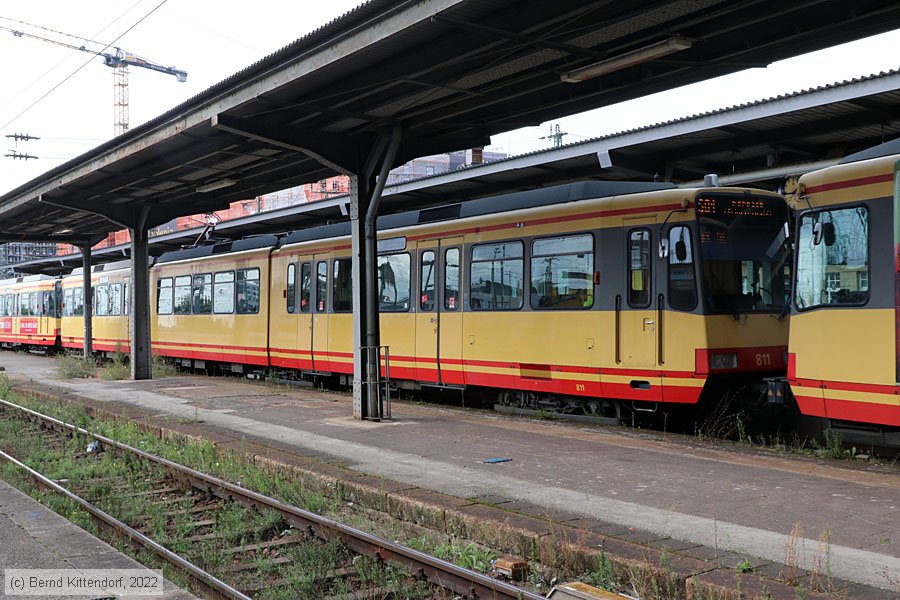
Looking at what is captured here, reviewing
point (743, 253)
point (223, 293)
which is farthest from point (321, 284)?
point (743, 253)

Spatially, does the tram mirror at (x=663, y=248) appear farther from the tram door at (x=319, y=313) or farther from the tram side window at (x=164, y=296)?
the tram side window at (x=164, y=296)

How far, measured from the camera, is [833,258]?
8.62m

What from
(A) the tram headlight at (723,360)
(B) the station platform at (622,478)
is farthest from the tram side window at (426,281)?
(A) the tram headlight at (723,360)

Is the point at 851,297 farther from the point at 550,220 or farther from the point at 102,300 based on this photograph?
the point at 102,300

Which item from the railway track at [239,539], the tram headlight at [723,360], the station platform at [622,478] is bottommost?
the railway track at [239,539]

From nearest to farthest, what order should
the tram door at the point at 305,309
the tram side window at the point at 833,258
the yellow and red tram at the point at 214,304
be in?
the tram side window at the point at 833,258 < the tram door at the point at 305,309 < the yellow and red tram at the point at 214,304

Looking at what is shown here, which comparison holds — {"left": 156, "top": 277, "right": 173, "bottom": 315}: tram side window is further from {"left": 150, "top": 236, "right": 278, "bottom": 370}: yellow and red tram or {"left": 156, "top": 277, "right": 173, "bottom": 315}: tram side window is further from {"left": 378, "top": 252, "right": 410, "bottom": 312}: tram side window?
{"left": 378, "top": 252, "right": 410, "bottom": 312}: tram side window

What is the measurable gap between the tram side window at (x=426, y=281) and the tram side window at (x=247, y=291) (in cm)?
616

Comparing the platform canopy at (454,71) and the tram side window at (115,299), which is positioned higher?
the platform canopy at (454,71)

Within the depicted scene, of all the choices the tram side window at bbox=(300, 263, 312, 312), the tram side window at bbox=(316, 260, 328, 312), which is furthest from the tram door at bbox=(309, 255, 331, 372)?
the tram side window at bbox=(300, 263, 312, 312)

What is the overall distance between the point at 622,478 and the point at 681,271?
3.73 m

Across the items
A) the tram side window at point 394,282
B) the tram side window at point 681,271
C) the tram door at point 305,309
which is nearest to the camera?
the tram side window at point 681,271

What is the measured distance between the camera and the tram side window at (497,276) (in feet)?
40.8

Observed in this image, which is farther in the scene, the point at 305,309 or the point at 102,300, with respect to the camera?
the point at 102,300
